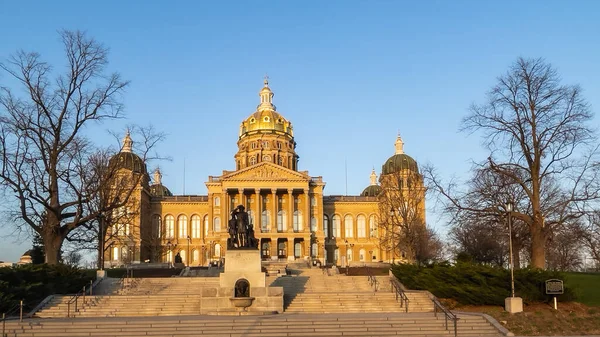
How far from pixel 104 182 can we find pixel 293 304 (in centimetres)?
1341

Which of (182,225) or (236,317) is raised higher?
(182,225)

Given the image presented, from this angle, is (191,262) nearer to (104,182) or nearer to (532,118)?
(104,182)

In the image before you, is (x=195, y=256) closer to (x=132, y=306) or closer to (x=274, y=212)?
(x=274, y=212)

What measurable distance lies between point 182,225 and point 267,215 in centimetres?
1512

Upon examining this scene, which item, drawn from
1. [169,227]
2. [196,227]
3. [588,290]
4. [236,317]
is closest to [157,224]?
[169,227]

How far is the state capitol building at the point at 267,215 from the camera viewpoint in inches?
3273

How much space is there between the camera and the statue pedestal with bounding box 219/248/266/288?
2920 cm

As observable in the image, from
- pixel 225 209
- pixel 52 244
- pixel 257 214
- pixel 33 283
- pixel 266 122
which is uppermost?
pixel 266 122

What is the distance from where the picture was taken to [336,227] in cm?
9431

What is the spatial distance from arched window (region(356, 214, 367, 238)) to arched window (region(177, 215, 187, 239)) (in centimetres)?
2558

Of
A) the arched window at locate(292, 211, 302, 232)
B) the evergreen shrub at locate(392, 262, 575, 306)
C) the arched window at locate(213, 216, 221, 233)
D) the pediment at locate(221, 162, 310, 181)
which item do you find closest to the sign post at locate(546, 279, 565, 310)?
the evergreen shrub at locate(392, 262, 575, 306)

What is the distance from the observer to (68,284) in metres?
34.6

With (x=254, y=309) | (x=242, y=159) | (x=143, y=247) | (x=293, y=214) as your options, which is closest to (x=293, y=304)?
(x=254, y=309)

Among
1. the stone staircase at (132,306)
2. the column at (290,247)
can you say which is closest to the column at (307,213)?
the column at (290,247)
